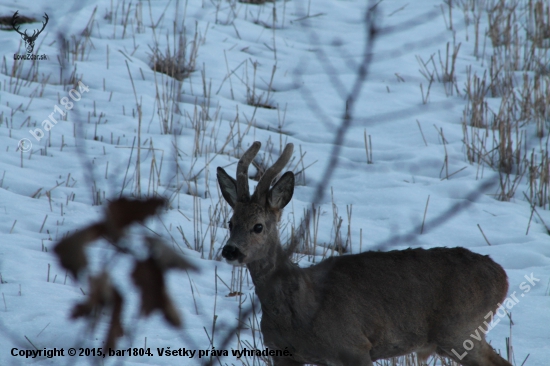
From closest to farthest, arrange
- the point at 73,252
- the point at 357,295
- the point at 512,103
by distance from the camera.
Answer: the point at 73,252
the point at 357,295
the point at 512,103

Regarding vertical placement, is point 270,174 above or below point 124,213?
below

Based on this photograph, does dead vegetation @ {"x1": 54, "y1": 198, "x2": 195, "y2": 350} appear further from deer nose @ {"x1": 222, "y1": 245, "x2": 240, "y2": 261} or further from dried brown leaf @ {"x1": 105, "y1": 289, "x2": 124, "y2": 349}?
deer nose @ {"x1": 222, "y1": 245, "x2": 240, "y2": 261}

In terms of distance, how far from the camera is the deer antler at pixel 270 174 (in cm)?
397

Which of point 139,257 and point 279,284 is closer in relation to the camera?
point 139,257

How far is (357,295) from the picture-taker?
Answer: 14.6 feet

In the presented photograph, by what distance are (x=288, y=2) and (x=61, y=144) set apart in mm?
7337

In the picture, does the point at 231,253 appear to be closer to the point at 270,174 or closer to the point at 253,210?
the point at 253,210

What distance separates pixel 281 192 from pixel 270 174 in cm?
31

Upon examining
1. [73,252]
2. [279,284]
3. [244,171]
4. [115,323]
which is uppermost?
[73,252]

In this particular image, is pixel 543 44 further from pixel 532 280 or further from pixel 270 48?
pixel 532 280

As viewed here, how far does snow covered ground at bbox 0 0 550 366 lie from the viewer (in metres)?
5.14

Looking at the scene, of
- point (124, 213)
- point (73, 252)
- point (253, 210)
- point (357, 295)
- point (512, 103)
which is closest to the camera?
point (73, 252)

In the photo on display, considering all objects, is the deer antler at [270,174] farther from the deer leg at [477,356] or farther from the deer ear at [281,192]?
the deer leg at [477,356]

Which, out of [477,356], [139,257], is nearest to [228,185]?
[477,356]
